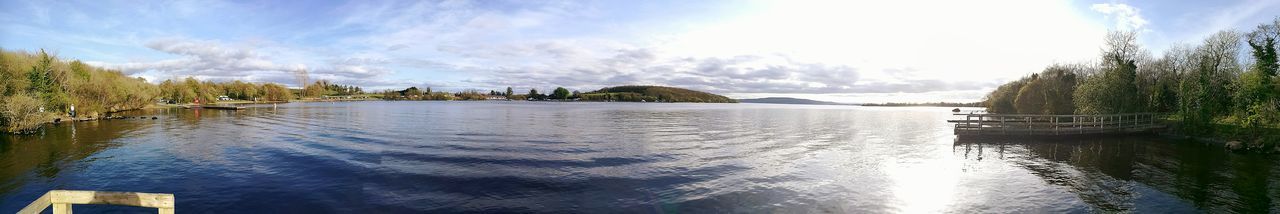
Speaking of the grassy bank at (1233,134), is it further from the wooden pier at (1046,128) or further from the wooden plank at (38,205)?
the wooden plank at (38,205)

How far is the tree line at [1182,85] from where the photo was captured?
107ft

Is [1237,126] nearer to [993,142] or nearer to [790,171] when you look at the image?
[993,142]

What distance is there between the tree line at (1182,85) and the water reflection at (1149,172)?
455 cm

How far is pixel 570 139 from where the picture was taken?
32.4 meters

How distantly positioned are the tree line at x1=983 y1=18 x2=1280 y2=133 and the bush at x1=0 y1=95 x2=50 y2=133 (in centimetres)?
7308

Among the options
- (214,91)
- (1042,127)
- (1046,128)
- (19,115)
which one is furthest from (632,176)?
(214,91)

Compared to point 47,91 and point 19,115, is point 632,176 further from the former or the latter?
point 47,91

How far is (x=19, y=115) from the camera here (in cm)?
3372

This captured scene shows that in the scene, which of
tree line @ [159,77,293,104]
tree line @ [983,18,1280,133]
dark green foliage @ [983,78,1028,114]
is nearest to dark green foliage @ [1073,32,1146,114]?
tree line @ [983,18,1280,133]

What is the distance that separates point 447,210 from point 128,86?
88502 mm

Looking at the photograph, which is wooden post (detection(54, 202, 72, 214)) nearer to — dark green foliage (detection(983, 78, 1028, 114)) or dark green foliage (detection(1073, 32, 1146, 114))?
dark green foliage (detection(1073, 32, 1146, 114))

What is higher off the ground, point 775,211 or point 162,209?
point 162,209

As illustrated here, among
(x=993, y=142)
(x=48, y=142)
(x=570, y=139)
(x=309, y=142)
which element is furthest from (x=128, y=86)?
(x=993, y=142)

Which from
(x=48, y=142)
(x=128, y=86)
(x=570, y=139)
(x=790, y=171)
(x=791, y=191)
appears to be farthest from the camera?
(x=128, y=86)
